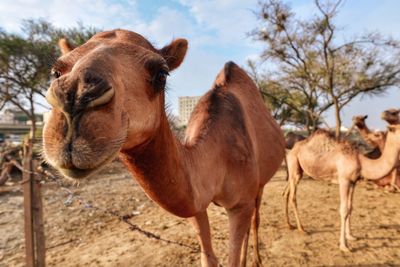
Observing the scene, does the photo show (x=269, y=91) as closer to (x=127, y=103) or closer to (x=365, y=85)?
(x=365, y=85)

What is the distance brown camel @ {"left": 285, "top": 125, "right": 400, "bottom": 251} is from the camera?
488 centimetres

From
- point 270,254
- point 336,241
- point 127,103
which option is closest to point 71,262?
point 270,254

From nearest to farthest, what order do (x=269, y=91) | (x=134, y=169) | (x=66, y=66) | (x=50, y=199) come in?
(x=66, y=66), (x=134, y=169), (x=50, y=199), (x=269, y=91)

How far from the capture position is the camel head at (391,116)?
5.51m

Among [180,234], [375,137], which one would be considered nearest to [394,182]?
[375,137]

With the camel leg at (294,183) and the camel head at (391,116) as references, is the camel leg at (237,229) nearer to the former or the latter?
the camel leg at (294,183)

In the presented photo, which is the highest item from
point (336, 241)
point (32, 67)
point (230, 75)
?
point (32, 67)

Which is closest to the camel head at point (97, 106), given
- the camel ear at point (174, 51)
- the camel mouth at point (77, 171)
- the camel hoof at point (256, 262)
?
the camel mouth at point (77, 171)

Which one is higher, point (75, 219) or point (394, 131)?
point (394, 131)

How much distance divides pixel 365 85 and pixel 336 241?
11.8m

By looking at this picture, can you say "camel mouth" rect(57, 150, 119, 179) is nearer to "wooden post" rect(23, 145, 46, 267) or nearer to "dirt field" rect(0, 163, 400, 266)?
"wooden post" rect(23, 145, 46, 267)

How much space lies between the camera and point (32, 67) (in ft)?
51.9

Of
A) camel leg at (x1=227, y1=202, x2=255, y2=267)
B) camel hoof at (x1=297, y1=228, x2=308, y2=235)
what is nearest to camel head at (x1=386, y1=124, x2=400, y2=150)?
camel hoof at (x1=297, y1=228, x2=308, y2=235)

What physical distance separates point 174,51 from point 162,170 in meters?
0.85
